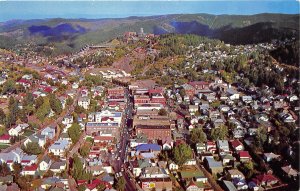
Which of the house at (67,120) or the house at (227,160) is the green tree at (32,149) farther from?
the house at (227,160)

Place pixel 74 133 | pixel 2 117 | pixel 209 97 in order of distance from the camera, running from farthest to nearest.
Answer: pixel 209 97 < pixel 2 117 < pixel 74 133

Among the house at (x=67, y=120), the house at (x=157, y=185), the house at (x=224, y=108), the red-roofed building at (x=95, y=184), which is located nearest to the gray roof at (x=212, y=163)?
the house at (x=157, y=185)

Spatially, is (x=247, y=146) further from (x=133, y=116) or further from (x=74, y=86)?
(x=74, y=86)

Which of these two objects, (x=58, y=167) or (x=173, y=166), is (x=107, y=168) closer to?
(x=58, y=167)

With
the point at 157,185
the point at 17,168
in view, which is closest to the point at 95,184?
the point at 157,185

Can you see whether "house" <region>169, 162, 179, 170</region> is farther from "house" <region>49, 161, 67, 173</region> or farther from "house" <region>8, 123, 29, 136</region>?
"house" <region>8, 123, 29, 136</region>

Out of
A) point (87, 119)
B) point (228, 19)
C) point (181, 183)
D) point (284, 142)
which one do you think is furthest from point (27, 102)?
point (228, 19)
